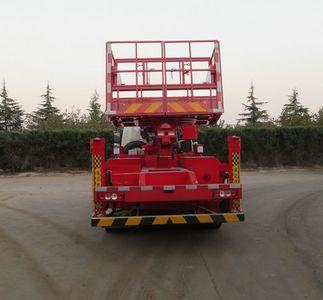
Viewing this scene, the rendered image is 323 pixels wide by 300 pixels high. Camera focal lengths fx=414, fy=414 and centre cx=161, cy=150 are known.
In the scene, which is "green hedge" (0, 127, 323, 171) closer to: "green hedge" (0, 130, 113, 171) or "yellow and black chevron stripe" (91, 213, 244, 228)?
"green hedge" (0, 130, 113, 171)

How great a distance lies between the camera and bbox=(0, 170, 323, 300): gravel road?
15.6 ft

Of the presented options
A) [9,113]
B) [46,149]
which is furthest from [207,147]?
[9,113]

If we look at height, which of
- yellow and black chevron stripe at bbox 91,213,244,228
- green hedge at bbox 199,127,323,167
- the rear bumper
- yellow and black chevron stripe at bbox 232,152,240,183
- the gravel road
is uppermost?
green hedge at bbox 199,127,323,167

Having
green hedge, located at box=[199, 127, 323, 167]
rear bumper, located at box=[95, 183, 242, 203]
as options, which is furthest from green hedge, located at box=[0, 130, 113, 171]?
rear bumper, located at box=[95, 183, 242, 203]

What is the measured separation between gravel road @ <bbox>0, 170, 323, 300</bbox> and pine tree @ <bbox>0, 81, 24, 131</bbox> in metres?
53.8

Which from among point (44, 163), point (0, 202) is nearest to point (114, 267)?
point (0, 202)

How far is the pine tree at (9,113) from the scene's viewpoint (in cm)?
6025

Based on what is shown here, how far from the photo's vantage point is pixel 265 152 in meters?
25.7

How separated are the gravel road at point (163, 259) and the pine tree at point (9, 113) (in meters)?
53.8

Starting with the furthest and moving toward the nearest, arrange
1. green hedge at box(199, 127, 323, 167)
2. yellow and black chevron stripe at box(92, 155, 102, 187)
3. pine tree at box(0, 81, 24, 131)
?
pine tree at box(0, 81, 24, 131), green hedge at box(199, 127, 323, 167), yellow and black chevron stripe at box(92, 155, 102, 187)

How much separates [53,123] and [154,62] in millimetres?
31761

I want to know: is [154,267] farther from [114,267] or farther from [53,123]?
[53,123]

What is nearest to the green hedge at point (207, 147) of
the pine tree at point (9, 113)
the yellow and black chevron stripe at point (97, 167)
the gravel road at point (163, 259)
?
the gravel road at point (163, 259)

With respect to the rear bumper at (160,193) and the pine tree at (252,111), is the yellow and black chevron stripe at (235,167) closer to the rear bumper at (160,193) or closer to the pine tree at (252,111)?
the rear bumper at (160,193)
